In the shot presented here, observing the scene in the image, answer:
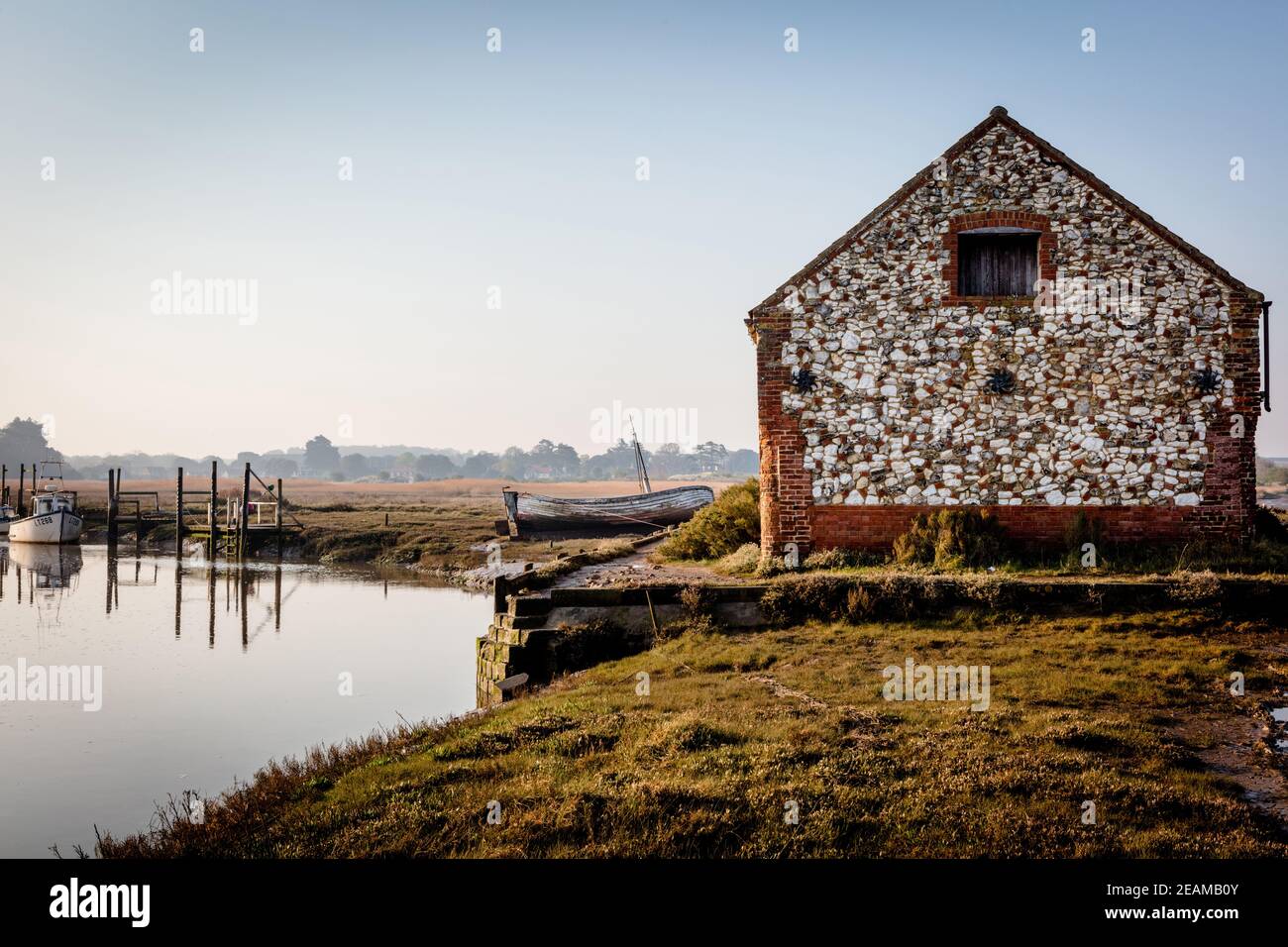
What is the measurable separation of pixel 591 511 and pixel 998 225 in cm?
3160

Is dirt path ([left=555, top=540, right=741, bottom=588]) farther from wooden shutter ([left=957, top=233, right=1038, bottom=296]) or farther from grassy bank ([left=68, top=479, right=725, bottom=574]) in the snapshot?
grassy bank ([left=68, top=479, right=725, bottom=574])

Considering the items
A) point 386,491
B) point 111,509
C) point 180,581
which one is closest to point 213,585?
point 180,581

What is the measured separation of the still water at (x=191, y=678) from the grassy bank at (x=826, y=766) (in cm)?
274

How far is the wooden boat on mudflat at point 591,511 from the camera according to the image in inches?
1836

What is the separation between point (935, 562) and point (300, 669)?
14.8 meters

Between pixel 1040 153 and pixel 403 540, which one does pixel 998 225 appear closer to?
pixel 1040 153

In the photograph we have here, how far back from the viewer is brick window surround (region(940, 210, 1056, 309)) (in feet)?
56.3

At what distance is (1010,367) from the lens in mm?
17016

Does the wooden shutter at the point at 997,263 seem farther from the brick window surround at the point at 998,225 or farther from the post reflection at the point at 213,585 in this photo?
the post reflection at the point at 213,585

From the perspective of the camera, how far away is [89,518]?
67.6m

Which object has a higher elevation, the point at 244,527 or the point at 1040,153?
the point at 1040,153

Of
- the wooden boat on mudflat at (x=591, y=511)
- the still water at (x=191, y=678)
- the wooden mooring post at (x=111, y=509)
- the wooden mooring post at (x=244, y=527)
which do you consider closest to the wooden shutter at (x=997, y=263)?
the still water at (x=191, y=678)

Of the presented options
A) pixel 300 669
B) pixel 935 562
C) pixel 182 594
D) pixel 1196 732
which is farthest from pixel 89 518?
pixel 1196 732

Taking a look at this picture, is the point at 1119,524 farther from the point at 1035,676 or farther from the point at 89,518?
the point at 89,518
